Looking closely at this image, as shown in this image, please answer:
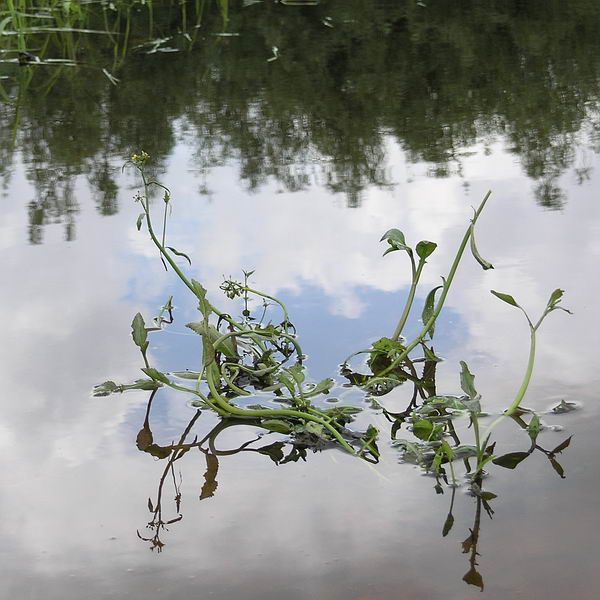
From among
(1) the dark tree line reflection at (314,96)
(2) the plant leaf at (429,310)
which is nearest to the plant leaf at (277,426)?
(2) the plant leaf at (429,310)

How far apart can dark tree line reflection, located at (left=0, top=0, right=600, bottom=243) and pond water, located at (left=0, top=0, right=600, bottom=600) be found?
15 millimetres

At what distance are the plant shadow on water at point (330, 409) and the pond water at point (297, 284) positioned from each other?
1cm

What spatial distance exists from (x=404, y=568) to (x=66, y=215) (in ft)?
5.62

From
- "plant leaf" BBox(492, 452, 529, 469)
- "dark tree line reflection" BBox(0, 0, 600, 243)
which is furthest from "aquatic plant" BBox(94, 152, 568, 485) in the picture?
"dark tree line reflection" BBox(0, 0, 600, 243)

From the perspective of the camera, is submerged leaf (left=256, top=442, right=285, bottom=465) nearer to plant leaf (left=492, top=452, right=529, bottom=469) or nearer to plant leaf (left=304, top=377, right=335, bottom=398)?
plant leaf (left=304, top=377, right=335, bottom=398)

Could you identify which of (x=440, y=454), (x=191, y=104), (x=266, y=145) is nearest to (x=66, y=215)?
(x=266, y=145)

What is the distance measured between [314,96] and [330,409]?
7.61ft

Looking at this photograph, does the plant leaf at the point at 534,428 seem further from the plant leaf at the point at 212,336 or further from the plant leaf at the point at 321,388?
the plant leaf at the point at 212,336

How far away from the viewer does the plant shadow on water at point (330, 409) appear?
1.32 m

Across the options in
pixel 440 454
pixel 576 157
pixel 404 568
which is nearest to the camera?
pixel 404 568

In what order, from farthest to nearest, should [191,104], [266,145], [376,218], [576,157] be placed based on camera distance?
[191,104] → [266,145] → [576,157] → [376,218]

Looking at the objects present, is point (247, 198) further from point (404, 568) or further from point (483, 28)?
point (483, 28)

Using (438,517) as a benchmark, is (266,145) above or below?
above

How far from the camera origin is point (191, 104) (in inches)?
141
